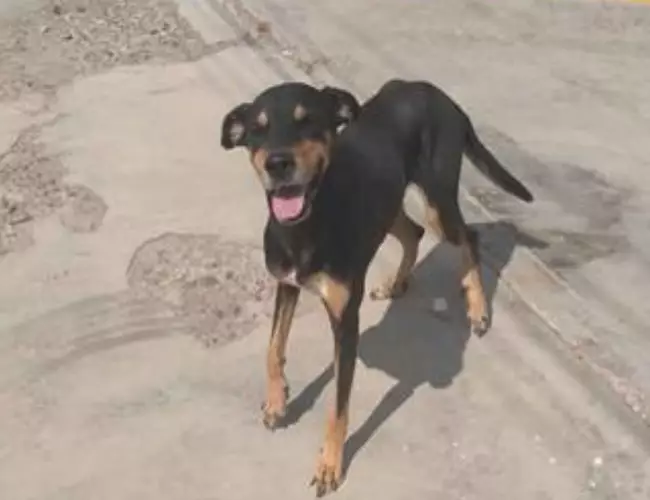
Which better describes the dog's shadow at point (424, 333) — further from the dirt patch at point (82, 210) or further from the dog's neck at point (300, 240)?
the dirt patch at point (82, 210)

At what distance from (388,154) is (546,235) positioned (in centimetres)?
135

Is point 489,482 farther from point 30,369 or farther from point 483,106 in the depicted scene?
point 483,106

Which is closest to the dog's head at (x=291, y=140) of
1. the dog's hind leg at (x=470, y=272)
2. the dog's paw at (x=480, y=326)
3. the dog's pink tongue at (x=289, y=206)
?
the dog's pink tongue at (x=289, y=206)

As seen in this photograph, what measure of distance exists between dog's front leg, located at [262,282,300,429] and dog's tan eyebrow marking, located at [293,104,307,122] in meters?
0.80

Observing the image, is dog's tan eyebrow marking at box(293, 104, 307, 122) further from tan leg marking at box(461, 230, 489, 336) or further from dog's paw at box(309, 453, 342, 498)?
tan leg marking at box(461, 230, 489, 336)

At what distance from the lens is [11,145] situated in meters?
6.41

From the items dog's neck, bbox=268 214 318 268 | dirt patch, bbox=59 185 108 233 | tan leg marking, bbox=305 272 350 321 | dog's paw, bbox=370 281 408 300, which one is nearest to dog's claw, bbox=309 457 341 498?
tan leg marking, bbox=305 272 350 321

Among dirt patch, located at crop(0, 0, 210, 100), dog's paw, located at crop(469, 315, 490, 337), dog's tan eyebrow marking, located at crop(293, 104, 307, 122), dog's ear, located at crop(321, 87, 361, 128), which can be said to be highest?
dog's tan eyebrow marking, located at crop(293, 104, 307, 122)

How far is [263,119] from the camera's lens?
12.4 feet

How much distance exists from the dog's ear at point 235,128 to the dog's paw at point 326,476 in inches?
44.3

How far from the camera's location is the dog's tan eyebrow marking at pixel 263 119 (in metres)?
3.79

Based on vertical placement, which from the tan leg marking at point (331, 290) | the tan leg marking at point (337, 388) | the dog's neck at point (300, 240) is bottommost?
the tan leg marking at point (337, 388)

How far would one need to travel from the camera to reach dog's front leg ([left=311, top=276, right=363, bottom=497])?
4090mm

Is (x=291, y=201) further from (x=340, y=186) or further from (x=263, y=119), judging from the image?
(x=340, y=186)
